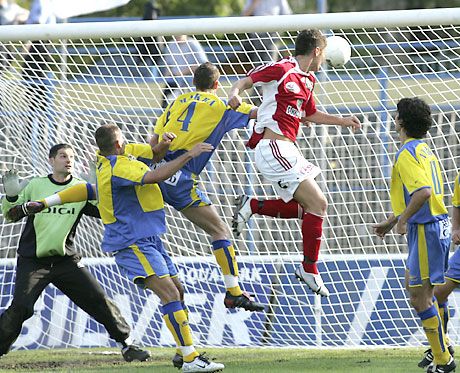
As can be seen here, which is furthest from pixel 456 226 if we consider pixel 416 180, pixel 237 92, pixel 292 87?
pixel 237 92

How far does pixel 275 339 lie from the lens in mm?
10352

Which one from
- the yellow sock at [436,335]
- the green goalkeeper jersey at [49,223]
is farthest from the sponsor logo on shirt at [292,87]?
the green goalkeeper jersey at [49,223]

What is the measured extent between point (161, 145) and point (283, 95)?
40.2 inches

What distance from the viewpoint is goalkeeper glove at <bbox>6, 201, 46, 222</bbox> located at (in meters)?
8.19

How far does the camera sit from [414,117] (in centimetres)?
756

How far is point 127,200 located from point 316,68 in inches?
70.2

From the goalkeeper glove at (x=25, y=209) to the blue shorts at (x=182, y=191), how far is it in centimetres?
98

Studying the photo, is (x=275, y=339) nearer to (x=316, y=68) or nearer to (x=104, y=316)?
(x=104, y=316)

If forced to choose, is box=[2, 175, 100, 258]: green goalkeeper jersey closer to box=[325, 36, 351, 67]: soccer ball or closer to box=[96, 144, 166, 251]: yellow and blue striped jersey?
box=[96, 144, 166, 251]: yellow and blue striped jersey

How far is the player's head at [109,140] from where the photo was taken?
8.01 m

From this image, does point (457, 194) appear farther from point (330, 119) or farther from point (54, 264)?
point (54, 264)

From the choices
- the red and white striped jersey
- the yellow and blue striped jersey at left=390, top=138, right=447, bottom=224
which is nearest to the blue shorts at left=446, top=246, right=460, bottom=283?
the yellow and blue striped jersey at left=390, top=138, right=447, bottom=224

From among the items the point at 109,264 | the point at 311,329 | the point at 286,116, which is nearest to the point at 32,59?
the point at 109,264

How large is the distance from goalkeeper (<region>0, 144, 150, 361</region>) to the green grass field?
32 centimetres
